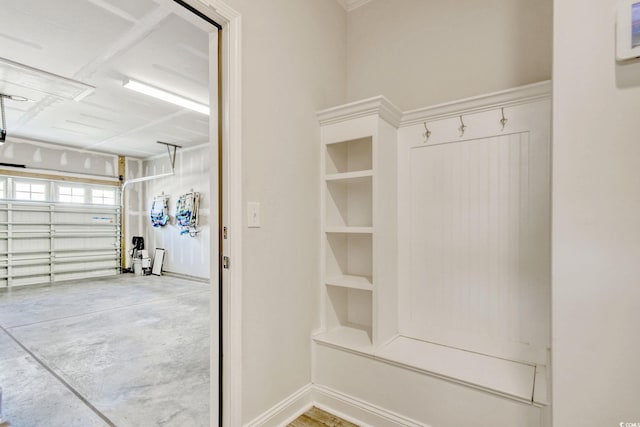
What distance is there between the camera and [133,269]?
792 cm

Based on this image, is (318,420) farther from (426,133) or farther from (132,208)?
(132,208)

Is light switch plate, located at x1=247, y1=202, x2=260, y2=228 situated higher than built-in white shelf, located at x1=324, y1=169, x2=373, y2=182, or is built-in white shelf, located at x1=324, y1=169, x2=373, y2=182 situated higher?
built-in white shelf, located at x1=324, y1=169, x2=373, y2=182

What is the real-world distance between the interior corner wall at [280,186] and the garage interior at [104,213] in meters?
0.25

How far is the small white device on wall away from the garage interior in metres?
1.70

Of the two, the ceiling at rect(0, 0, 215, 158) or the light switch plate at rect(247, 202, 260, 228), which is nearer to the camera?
the light switch plate at rect(247, 202, 260, 228)

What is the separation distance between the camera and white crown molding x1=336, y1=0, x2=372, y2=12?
242 centimetres

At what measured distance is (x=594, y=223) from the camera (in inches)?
44.5

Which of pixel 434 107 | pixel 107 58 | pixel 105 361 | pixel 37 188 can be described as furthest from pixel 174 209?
pixel 434 107

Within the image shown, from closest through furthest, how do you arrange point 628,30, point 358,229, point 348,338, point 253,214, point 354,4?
point 628,30 → point 253,214 → point 358,229 → point 348,338 → point 354,4

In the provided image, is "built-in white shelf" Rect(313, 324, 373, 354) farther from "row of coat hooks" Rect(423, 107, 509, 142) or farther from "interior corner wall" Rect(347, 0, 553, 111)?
"interior corner wall" Rect(347, 0, 553, 111)

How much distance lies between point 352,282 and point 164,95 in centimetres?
340

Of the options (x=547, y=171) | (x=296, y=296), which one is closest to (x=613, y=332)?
(x=547, y=171)

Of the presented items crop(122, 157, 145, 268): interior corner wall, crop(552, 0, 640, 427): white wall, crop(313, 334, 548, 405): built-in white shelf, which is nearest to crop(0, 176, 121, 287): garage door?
crop(122, 157, 145, 268): interior corner wall

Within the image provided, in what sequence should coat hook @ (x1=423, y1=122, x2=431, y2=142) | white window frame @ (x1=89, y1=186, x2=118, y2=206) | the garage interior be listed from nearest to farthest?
1. coat hook @ (x1=423, y1=122, x2=431, y2=142)
2. the garage interior
3. white window frame @ (x1=89, y1=186, x2=118, y2=206)
